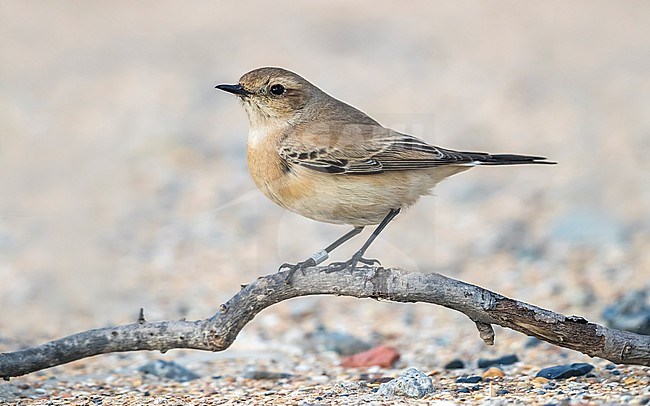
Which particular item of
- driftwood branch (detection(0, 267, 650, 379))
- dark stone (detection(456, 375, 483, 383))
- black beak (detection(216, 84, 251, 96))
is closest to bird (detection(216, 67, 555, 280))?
black beak (detection(216, 84, 251, 96))

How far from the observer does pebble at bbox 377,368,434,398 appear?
17.1 ft

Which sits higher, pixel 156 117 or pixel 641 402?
pixel 156 117

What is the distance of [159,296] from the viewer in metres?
8.56

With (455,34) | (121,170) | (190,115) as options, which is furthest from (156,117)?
(455,34)

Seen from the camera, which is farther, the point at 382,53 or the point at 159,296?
the point at 382,53

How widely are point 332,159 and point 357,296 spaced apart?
1104 millimetres

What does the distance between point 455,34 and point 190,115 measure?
5.59 metres

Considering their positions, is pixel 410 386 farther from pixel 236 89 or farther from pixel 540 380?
pixel 236 89

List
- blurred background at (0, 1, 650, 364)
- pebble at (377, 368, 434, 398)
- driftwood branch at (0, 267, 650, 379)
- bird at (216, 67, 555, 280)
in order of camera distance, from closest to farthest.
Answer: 1. driftwood branch at (0, 267, 650, 379)
2. pebble at (377, 368, 434, 398)
3. bird at (216, 67, 555, 280)
4. blurred background at (0, 1, 650, 364)

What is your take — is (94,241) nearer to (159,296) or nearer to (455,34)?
(159,296)

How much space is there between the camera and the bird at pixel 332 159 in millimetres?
5773

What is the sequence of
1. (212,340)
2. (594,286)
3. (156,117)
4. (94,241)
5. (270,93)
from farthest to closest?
(156,117)
(94,241)
(594,286)
(270,93)
(212,340)

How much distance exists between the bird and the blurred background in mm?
1727

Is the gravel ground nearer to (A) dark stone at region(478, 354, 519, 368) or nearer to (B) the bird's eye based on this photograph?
(A) dark stone at region(478, 354, 519, 368)
